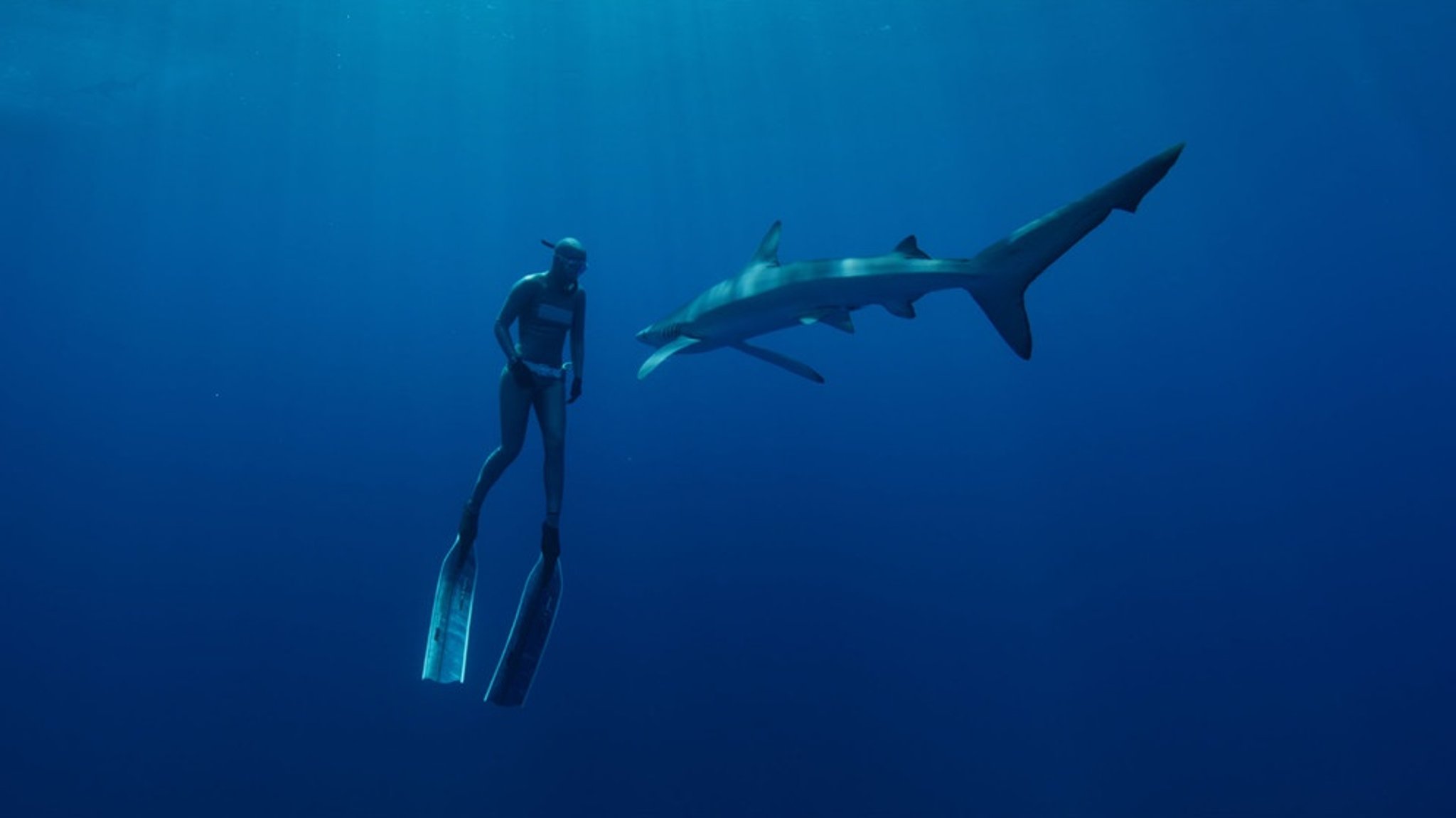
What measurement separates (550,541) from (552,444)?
0.99 metres

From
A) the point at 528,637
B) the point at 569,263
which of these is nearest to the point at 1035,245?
the point at 569,263

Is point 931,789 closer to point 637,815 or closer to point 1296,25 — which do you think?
point 637,815

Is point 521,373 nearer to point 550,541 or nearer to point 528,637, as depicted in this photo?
point 550,541

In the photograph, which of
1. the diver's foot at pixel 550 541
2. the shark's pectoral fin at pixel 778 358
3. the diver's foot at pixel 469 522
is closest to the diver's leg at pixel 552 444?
the diver's foot at pixel 550 541

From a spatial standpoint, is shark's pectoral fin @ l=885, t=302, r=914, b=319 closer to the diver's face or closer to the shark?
the shark

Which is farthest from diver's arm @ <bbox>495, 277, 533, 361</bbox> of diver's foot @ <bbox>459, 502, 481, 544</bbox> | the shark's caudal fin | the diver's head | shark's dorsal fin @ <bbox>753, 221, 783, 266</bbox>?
the shark's caudal fin

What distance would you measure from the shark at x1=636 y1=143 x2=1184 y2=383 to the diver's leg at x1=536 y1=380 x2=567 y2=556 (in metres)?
1.16

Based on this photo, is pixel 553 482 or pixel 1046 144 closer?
pixel 553 482

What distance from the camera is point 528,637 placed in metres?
7.77

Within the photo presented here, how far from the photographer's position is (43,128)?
2297 centimetres

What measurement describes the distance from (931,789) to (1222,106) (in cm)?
2760

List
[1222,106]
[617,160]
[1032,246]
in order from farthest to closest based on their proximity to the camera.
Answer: [617,160], [1222,106], [1032,246]

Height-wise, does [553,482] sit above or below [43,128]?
below

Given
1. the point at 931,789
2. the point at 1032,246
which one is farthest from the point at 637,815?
the point at 1032,246
